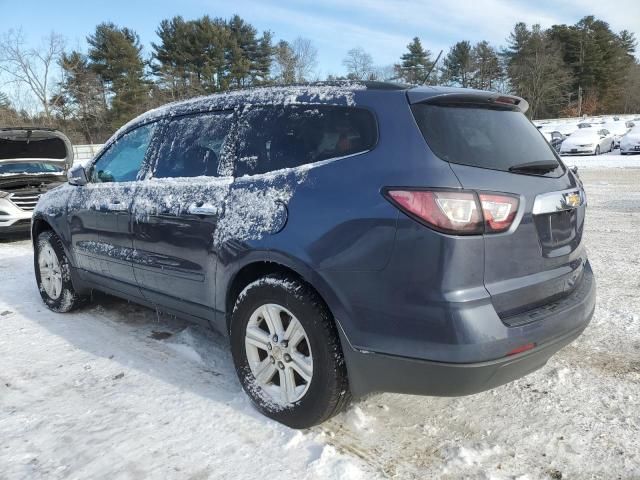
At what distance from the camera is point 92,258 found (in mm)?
4148

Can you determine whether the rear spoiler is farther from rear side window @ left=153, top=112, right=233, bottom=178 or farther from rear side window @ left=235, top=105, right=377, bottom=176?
rear side window @ left=153, top=112, right=233, bottom=178

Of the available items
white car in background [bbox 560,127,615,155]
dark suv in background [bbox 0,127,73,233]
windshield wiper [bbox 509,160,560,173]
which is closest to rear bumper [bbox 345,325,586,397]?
windshield wiper [bbox 509,160,560,173]

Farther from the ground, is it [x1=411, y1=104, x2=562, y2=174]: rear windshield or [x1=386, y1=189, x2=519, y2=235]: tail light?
[x1=411, y1=104, x2=562, y2=174]: rear windshield

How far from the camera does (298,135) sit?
2.71 meters

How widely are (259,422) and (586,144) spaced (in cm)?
2539

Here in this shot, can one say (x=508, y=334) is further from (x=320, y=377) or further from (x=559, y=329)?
(x=320, y=377)

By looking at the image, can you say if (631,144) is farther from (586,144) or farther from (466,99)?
(466,99)

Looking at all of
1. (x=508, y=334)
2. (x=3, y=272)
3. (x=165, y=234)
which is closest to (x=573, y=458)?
(x=508, y=334)

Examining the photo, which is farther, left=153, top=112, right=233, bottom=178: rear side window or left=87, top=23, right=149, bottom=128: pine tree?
left=87, top=23, right=149, bottom=128: pine tree

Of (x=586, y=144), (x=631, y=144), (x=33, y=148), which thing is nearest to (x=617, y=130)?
(x=586, y=144)

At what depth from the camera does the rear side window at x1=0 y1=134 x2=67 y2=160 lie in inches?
360

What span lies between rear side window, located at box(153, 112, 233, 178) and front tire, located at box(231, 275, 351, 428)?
2.94 feet

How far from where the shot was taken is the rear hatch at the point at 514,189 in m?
2.20

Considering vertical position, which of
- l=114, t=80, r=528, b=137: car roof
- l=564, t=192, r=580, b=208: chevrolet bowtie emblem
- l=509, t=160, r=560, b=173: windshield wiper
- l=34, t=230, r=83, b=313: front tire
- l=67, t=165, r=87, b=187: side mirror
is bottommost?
l=34, t=230, r=83, b=313: front tire
